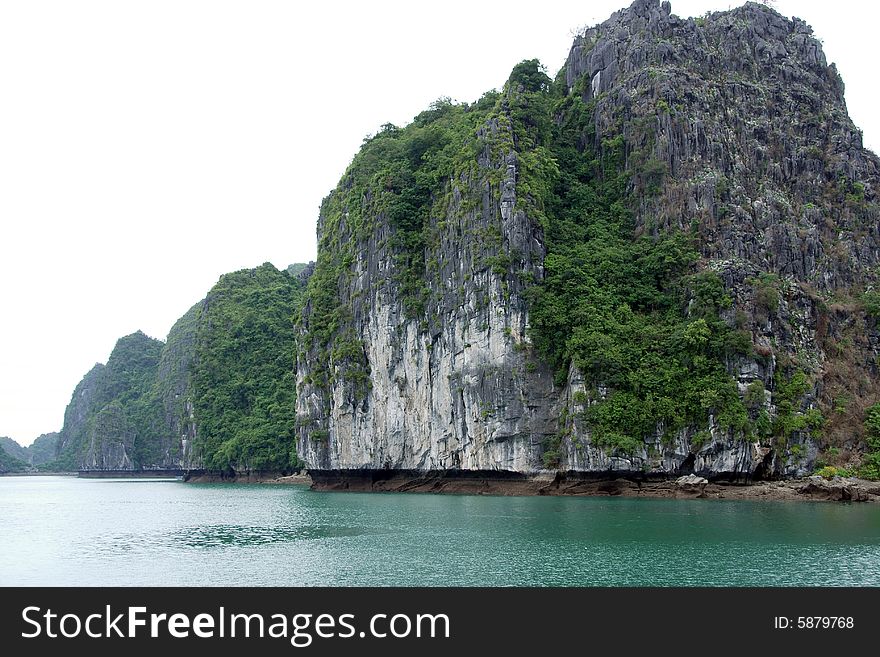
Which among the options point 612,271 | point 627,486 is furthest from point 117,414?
point 627,486

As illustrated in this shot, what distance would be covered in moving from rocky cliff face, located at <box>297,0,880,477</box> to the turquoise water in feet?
20.0

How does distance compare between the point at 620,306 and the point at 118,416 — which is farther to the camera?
the point at 118,416

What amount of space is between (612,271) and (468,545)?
27.2 metres

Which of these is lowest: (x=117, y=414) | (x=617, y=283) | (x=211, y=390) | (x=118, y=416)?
(x=118, y=416)

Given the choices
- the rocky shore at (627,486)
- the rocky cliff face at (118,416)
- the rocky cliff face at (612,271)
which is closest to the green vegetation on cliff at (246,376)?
the rocky cliff face at (612,271)

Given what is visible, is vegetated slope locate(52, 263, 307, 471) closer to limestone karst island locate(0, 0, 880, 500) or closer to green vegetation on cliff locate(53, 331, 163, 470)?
green vegetation on cliff locate(53, 331, 163, 470)

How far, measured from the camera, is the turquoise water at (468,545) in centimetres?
2183

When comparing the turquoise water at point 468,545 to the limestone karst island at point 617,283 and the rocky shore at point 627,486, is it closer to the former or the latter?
the rocky shore at point 627,486

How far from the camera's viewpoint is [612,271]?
50312 mm

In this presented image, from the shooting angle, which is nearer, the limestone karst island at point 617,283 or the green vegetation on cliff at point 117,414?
the limestone karst island at point 617,283

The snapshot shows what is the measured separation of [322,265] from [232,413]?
29.5 metres

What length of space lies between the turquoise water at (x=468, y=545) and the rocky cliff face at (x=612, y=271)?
20.0ft

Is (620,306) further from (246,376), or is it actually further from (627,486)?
(246,376)
